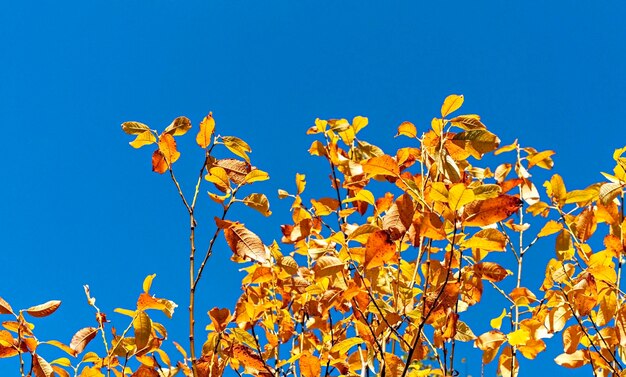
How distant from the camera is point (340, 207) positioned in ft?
6.77

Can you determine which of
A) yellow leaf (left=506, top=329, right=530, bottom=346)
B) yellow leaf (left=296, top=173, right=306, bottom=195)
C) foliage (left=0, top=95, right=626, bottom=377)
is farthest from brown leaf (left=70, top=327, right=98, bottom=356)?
yellow leaf (left=506, top=329, right=530, bottom=346)

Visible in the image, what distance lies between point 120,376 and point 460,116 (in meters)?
1.51

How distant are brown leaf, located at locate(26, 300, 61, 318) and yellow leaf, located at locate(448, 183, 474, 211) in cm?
118

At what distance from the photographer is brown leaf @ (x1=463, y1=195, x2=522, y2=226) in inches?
48.6

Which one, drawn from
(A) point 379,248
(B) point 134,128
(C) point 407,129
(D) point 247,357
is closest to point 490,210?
(A) point 379,248

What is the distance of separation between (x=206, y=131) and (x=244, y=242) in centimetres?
37

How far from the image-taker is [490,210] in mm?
1260

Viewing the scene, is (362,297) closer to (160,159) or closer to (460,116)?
(460,116)

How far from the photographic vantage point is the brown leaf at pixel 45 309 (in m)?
1.57

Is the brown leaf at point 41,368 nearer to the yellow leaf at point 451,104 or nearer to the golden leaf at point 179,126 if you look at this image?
the golden leaf at point 179,126

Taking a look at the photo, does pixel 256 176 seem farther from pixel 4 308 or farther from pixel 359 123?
pixel 4 308

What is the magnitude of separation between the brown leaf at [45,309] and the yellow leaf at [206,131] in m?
0.64

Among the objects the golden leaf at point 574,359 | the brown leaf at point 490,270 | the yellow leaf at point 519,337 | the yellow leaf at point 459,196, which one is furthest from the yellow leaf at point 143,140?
the golden leaf at point 574,359

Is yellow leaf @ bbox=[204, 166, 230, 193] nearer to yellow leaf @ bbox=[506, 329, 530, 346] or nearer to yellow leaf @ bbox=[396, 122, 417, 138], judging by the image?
yellow leaf @ bbox=[396, 122, 417, 138]
